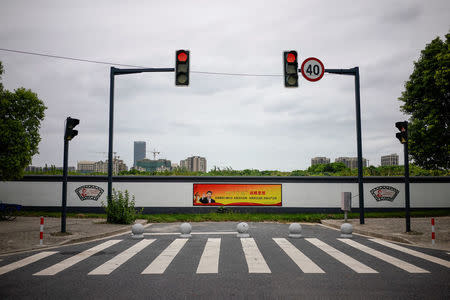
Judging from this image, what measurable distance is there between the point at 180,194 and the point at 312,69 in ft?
42.3

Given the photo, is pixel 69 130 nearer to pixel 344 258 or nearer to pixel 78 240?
pixel 78 240

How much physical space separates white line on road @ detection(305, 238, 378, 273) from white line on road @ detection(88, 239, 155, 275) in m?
5.28

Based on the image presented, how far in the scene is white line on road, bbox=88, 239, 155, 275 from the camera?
7220 millimetres

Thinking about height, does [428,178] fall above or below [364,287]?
above

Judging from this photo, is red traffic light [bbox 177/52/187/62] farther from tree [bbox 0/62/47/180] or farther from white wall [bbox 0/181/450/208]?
white wall [bbox 0/181/450/208]

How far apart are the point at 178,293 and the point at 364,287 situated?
128 inches

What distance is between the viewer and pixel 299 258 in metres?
8.47

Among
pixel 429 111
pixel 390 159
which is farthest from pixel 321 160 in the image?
pixel 429 111

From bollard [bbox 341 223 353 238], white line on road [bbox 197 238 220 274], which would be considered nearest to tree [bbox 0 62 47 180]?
white line on road [bbox 197 238 220 274]

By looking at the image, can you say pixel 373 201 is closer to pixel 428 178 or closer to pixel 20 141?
pixel 428 178

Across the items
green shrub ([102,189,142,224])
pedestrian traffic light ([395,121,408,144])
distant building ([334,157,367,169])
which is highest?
distant building ([334,157,367,169])

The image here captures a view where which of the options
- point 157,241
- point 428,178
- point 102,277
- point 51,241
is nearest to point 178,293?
point 102,277

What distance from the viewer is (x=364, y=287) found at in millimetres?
5980

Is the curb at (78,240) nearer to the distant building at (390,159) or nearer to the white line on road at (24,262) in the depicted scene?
the white line on road at (24,262)
